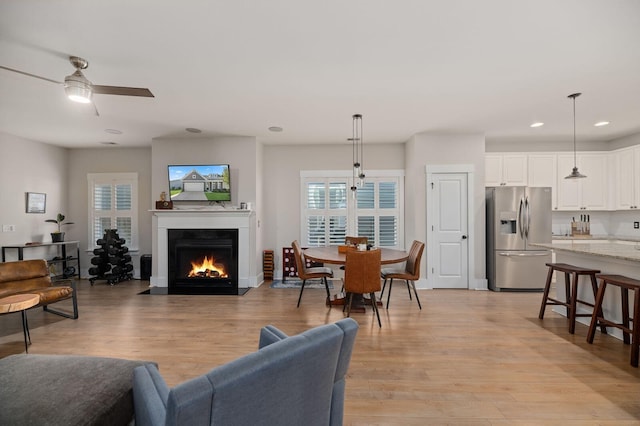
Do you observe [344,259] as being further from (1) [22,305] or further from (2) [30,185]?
(2) [30,185]

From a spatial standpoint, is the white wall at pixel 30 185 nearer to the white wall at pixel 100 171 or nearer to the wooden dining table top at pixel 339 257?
the white wall at pixel 100 171

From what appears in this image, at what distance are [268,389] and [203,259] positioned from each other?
4545mm

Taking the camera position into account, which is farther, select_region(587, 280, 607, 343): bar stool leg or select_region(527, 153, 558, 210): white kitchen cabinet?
select_region(527, 153, 558, 210): white kitchen cabinet

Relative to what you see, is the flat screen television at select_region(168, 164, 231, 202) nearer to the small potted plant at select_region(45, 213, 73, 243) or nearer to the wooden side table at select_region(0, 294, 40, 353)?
the small potted plant at select_region(45, 213, 73, 243)

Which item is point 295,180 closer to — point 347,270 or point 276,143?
point 276,143

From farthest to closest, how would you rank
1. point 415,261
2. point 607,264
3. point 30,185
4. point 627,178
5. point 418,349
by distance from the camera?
point 30,185 < point 627,178 < point 415,261 < point 607,264 < point 418,349

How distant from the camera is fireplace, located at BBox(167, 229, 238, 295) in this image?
4922mm

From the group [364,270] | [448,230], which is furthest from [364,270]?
[448,230]

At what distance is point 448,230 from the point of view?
4.95 m

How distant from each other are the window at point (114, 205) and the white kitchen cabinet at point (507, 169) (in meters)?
6.89

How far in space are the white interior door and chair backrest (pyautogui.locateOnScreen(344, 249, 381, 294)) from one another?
2.10m

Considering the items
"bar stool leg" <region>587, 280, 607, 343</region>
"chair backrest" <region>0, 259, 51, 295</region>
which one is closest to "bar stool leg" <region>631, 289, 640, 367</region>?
"bar stool leg" <region>587, 280, 607, 343</region>

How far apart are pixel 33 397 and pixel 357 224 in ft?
15.9

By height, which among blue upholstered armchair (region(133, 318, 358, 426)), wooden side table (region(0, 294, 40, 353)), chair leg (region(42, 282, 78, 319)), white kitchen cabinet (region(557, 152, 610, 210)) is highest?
white kitchen cabinet (region(557, 152, 610, 210))
